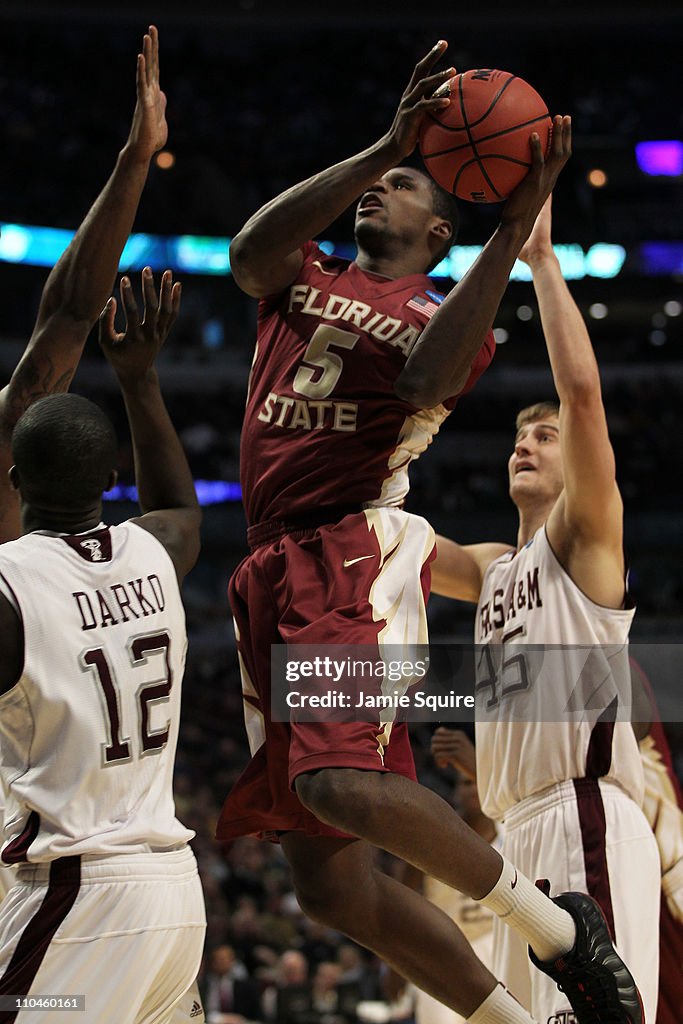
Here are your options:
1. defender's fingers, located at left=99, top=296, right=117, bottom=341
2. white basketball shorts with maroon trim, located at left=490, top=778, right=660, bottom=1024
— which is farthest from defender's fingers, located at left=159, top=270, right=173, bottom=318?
white basketball shorts with maroon trim, located at left=490, top=778, right=660, bottom=1024

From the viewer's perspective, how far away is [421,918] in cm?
370

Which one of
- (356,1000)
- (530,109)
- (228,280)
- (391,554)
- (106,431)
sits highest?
(228,280)

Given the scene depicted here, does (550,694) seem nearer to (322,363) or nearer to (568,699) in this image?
(568,699)

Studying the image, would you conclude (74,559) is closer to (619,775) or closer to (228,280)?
(619,775)

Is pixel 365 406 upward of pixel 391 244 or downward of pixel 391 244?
downward

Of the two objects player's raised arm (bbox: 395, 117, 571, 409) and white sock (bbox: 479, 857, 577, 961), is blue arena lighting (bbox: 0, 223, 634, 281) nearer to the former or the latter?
player's raised arm (bbox: 395, 117, 571, 409)

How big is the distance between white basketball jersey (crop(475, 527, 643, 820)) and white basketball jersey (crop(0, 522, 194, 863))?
75.0 inches

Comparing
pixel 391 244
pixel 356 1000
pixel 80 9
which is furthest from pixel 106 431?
pixel 80 9

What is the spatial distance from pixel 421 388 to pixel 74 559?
4.15 feet

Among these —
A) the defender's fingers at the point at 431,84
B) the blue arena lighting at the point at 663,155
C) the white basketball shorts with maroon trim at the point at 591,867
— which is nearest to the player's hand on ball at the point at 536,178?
the defender's fingers at the point at 431,84

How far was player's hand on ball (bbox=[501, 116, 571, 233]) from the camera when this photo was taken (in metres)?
3.82

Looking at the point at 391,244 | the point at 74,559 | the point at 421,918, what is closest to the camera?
the point at 74,559

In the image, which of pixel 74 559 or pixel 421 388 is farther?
pixel 421 388

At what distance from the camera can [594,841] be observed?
4.39m
